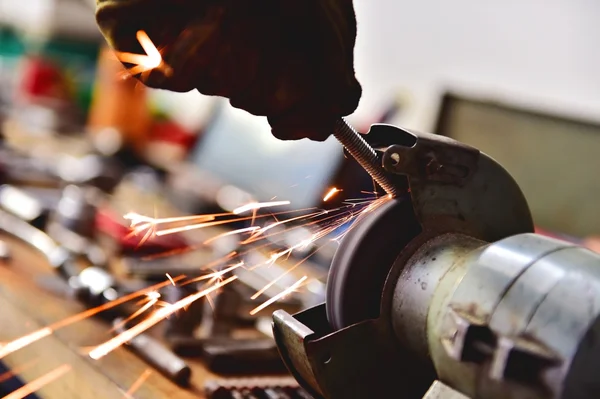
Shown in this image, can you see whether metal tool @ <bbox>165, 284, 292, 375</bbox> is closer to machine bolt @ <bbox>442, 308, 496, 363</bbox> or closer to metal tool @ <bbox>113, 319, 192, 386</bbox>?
metal tool @ <bbox>113, 319, 192, 386</bbox>

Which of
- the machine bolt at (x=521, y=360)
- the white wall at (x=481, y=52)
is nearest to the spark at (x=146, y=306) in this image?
the machine bolt at (x=521, y=360)

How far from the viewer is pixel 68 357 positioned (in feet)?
2.99

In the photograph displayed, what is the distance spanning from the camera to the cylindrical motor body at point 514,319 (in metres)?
0.52

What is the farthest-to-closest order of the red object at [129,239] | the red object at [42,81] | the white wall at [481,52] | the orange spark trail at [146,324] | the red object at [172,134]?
the red object at [42,81] → the red object at [172,134] → the white wall at [481,52] → the red object at [129,239] → the orange spark trail at [146,324]

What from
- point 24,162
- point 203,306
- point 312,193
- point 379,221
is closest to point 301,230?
point 312,193

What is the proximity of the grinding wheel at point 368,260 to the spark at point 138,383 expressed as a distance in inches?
12.2

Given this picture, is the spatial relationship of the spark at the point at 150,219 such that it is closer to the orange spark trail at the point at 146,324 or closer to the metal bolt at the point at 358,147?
the orange spark trail at the point at 146,324

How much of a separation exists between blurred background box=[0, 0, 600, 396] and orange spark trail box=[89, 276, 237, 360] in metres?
0.14

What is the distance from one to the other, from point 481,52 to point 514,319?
1891 mm

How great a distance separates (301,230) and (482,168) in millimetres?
990

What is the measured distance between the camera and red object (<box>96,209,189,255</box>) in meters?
1.36

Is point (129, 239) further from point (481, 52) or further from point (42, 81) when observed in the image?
point (42, 81)

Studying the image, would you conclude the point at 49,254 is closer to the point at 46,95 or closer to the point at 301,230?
the point at 301,230

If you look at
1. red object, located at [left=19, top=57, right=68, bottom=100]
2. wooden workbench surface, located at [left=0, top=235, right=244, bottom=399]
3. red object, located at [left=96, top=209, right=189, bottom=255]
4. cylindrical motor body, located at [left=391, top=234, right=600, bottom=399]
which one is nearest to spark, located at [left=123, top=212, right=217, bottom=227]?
red object, located at [left=96, top=209, right=189, bottom=255]
